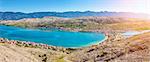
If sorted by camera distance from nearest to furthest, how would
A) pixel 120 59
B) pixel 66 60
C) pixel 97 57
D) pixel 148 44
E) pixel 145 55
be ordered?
pixel 145 55
pixel 120 59
pixel 148 44
pixel 97 57
pixel 66 60

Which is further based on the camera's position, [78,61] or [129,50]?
[78,61]

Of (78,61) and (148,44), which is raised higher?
(148,44)

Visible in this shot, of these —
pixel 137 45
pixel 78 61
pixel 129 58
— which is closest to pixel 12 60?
pixel 78 61

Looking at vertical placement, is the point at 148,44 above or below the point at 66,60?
above

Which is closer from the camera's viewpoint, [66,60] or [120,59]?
Answer: [120,59]

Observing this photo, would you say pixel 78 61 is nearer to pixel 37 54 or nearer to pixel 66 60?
pixel 66 60

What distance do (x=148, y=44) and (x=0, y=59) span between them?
3355 cm

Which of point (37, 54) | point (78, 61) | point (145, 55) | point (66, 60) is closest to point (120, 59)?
point (145, 55)

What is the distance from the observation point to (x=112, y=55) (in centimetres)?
6738

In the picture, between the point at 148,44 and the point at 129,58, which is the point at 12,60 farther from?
the point at 148,44

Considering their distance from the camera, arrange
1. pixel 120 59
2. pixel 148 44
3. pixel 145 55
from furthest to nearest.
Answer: pixel 148 44
pixel 120 59
pixel 145 55

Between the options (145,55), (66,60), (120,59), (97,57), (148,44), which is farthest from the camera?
(66,60)

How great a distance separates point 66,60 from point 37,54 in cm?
926

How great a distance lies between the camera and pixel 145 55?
55.2m
